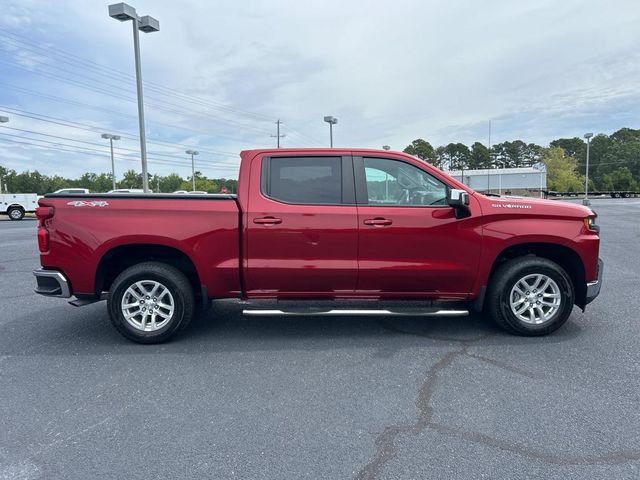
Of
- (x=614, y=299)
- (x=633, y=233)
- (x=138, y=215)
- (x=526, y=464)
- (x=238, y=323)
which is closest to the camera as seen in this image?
(x=526, y=464)

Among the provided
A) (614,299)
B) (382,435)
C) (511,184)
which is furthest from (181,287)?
(511,184)

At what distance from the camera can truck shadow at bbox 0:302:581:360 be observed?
170 inches

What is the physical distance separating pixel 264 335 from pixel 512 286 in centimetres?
264

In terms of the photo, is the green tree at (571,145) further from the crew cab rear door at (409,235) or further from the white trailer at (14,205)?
the crew cab rear door at (409,235)

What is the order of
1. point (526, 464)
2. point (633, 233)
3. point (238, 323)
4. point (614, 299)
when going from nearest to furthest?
A: point (526, 464)
point (238, 323)
point (614, 299)
point (633, 233)

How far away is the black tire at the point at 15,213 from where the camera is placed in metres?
29.0

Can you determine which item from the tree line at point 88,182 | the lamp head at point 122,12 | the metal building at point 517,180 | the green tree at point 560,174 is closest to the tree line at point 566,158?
the green tree at point 560,174

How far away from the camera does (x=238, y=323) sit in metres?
5.12

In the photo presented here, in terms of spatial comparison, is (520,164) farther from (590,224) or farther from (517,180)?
(590,224)

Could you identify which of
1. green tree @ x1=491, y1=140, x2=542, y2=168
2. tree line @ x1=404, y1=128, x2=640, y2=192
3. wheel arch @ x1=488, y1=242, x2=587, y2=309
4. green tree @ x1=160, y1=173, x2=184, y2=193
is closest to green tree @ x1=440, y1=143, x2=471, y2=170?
tree line @ x1=404, y1=128, x2=640, y2=192

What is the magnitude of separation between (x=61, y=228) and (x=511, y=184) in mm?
62882

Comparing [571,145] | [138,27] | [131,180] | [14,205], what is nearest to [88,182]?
[131,180]

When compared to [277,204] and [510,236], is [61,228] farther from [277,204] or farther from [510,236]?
[510,236]

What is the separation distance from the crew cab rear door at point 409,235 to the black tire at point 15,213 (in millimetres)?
32171
